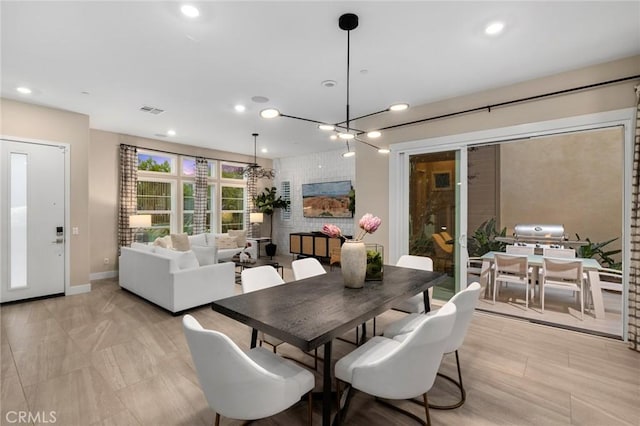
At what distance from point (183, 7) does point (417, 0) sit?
176cm

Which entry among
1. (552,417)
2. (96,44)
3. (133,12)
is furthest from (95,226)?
(552,417)

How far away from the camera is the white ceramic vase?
2.31 m

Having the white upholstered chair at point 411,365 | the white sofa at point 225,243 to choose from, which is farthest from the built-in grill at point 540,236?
the white sofa at point 225,243

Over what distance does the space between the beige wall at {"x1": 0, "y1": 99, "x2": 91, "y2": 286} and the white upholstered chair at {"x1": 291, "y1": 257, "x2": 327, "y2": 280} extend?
13.3 feet

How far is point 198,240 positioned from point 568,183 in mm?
8221

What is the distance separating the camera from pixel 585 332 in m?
3.34

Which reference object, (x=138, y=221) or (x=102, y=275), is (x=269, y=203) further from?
(x=102, y=275)

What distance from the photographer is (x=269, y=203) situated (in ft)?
28.6

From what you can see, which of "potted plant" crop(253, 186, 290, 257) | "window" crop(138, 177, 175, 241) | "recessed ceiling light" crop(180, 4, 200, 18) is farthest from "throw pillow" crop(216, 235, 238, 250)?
"recessed ceiling light" crop(180, 4, 200, 18)

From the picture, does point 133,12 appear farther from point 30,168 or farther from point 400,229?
point 400,229

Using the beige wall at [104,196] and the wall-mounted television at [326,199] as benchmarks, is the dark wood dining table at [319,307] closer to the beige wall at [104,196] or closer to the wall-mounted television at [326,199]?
the wall-mounted television at [326,199]

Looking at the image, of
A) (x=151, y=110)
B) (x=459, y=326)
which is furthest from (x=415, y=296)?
(x=151, y=110)

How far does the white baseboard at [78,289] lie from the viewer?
4.72 m

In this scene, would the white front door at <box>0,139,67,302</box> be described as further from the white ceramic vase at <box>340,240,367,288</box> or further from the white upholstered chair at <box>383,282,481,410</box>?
the white upholstered chair at <box>383,282,481,410</box>
